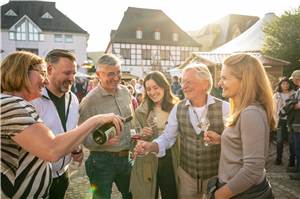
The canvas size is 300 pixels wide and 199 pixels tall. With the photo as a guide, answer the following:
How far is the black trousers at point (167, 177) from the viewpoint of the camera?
3.99m

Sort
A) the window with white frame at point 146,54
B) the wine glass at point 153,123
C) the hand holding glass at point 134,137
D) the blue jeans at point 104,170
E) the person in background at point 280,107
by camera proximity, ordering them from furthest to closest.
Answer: the window with white frame at point 146,54, the person in background at point 280,107, the wine glass at point 153,123, the blue jeans at point 104,170, the hand holding glass at point 134,137

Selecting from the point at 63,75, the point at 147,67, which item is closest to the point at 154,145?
the point at 63,75

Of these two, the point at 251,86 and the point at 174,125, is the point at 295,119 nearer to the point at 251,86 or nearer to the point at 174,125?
the point at 174,125

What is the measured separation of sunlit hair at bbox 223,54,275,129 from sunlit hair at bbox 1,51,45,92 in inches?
57.4

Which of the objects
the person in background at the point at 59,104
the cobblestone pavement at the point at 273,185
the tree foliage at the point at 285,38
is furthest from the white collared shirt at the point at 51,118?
the tree foliage at the point at 285,38

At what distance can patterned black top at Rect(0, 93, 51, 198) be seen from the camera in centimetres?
189

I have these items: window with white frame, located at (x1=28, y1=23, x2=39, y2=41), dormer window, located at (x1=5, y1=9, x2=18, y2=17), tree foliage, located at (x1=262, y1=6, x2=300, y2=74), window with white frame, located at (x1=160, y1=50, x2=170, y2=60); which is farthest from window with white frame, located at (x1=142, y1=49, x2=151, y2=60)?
tree foliage, located at (x1=262, y1=6, x2=300, y2=74)

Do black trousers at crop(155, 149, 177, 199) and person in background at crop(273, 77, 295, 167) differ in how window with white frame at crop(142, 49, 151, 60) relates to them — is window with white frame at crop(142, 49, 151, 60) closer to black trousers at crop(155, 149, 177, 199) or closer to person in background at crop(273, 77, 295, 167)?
person in background at crop(273, 77, 295, 167)

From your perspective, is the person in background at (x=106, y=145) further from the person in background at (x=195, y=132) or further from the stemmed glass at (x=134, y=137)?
the person in background at (x=195, y=132)

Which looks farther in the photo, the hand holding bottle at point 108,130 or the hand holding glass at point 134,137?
the hand holding glass at point 134,137

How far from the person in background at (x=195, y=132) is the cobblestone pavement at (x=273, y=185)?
2682 millimetres

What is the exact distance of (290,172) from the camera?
276 inches

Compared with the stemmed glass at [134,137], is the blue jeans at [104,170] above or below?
below

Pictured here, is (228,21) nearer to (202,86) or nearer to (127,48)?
(127,48)
